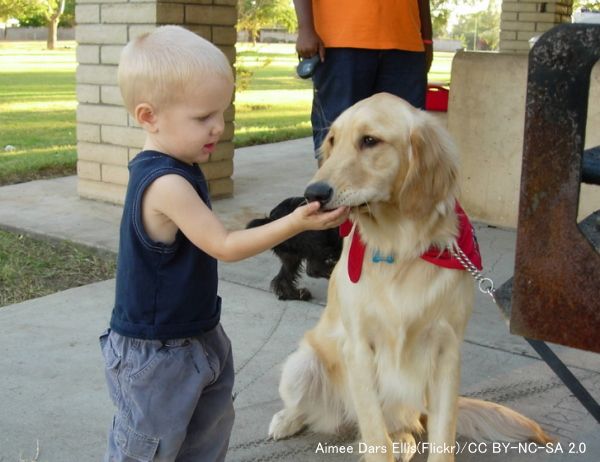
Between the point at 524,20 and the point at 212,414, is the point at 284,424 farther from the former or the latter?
the point at 524,20

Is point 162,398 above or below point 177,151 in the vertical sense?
below

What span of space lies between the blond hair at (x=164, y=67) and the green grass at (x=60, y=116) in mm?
5941

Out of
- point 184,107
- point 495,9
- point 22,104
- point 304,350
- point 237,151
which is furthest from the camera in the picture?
point 495,9

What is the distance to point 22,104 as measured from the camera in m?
16.3

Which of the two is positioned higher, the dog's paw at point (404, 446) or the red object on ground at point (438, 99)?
the red object on ground at point (438, 99)

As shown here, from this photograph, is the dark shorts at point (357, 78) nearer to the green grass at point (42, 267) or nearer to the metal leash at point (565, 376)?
the green grass at point (42, 267)

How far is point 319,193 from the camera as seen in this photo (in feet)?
7.52

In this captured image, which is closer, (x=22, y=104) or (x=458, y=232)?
(x=458, y=232)

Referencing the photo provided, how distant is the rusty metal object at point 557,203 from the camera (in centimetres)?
132

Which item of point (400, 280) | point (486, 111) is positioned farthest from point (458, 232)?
point (486, 111)

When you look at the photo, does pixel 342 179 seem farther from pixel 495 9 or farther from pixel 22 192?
pixel 495 9

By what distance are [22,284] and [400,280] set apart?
2957 mm

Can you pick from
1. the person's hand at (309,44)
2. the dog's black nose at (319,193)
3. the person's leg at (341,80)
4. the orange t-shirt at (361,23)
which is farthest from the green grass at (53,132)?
the dog's black nose at (319,193)

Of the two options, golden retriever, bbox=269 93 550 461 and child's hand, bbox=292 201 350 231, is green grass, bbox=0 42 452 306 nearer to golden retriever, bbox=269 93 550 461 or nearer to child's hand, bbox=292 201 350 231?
golden retriever, bbox=269 93 550 461
